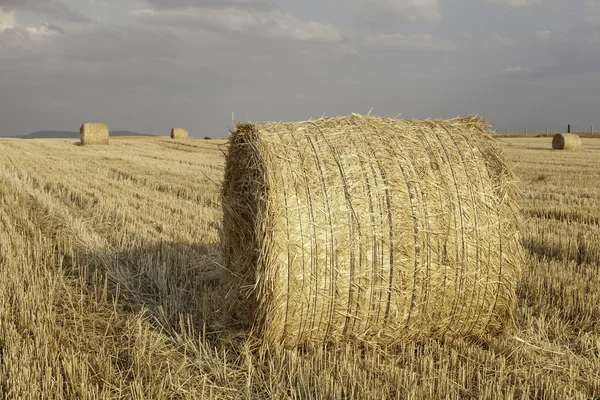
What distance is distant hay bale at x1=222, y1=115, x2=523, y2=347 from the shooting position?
3.90 meters

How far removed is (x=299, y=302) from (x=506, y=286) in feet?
5.27

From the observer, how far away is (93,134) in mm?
29438

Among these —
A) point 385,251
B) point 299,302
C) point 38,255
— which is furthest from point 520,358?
point 38,255

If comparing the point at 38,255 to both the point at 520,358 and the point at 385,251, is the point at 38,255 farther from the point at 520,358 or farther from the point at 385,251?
the point at 520,358

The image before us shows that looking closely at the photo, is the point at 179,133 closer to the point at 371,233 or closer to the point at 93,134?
the point at 93,134

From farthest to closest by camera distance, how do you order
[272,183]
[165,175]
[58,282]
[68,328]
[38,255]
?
[165,175], [38,255], [58,282], [68,328], [272,183]

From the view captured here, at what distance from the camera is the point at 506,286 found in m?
4.33

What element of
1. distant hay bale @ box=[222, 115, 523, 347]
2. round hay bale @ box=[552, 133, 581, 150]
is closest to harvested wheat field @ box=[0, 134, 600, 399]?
distant hay bale @ box=[222, 115, 523, 347]

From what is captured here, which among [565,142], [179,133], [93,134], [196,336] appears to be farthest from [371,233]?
[179,133]

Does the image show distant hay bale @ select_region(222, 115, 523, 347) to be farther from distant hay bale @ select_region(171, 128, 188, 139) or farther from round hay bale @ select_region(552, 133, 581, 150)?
distant hay bale @ select_region(171, 128, 188, 139)

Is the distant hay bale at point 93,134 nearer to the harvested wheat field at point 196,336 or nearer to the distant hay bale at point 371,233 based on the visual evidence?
the harvested wheat field at point 196,336

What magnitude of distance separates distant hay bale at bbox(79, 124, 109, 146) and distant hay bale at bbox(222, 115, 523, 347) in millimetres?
26750

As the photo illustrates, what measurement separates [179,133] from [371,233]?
33712 millimetres

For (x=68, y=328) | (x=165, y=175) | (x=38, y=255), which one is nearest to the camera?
(x=68, y=328)
